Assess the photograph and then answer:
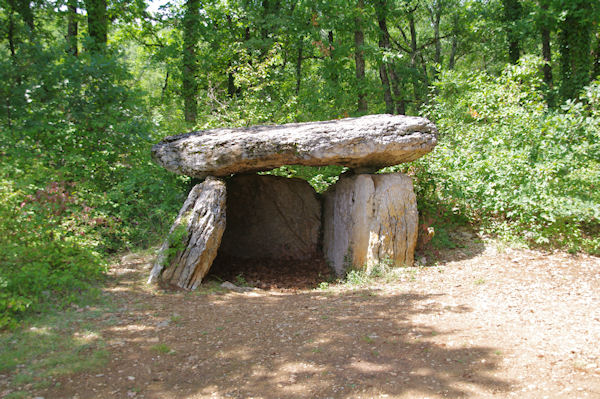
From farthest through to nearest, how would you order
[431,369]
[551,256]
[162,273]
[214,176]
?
[214,176]
[551,256]
[162,273]
[431,369]

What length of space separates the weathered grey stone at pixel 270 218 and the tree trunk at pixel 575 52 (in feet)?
25.0

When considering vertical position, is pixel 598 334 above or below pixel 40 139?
below

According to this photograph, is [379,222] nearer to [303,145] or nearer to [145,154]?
[303,145]

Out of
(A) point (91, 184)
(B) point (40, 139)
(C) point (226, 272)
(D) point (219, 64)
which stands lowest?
(C) point (226, 272)

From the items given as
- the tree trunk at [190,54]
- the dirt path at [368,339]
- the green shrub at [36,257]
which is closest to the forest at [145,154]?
the green shrub at [36,257]

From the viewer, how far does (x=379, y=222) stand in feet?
20.8

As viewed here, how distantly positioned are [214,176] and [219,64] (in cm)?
785

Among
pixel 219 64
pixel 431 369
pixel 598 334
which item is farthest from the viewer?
pixel 219 64

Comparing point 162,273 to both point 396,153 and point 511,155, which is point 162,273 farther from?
point 511,155

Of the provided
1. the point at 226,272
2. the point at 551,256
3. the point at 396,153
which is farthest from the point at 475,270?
the point at 226,272

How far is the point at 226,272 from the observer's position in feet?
23.8

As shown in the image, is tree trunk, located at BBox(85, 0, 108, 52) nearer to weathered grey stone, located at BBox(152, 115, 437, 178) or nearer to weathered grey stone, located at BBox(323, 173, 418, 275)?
weathered grey stone, located at BBox(152, 115, 437, 178)

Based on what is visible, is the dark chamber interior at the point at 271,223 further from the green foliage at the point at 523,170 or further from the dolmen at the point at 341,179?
the green foliage at the point at 523,170

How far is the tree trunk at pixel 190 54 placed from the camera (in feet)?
40.1
